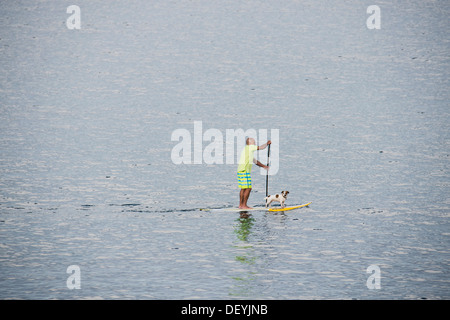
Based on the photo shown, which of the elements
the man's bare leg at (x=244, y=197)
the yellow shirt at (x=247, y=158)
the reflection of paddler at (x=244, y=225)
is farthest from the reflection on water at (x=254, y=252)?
the yellow shirt at (x=247, y=158)

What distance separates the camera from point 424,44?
6191 cm

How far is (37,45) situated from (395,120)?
37.4 meters

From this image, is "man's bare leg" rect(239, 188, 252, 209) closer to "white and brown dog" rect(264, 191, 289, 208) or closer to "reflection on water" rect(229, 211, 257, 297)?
"white and brown dog" rect(264, 191, 289, 208)

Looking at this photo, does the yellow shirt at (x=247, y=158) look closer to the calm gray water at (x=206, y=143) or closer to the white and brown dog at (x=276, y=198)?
the white and brown dog at (x=276, y=198)

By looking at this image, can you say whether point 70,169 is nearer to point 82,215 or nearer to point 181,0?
point 82,215

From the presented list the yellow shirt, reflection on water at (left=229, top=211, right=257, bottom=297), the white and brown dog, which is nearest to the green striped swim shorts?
the yellow shirt

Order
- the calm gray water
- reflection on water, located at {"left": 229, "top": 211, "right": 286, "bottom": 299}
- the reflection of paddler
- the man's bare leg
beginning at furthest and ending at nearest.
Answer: the man's bare leg, the reflection of paddler, the calm gray water, reflection on water, located at {"left": 229, "top": 211, "right": 286, "bottom": 299}

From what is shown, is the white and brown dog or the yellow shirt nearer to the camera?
the yellow shirt

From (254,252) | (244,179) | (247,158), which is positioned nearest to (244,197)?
(244,179)

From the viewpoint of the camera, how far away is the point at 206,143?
36594 mm

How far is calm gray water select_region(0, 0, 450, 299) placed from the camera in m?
14.7

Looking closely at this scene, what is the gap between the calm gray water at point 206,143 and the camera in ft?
48.2

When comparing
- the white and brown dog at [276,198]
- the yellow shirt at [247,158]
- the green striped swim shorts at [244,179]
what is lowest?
the white and brown dog at [276,198]

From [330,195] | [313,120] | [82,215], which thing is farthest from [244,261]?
[313,120]
